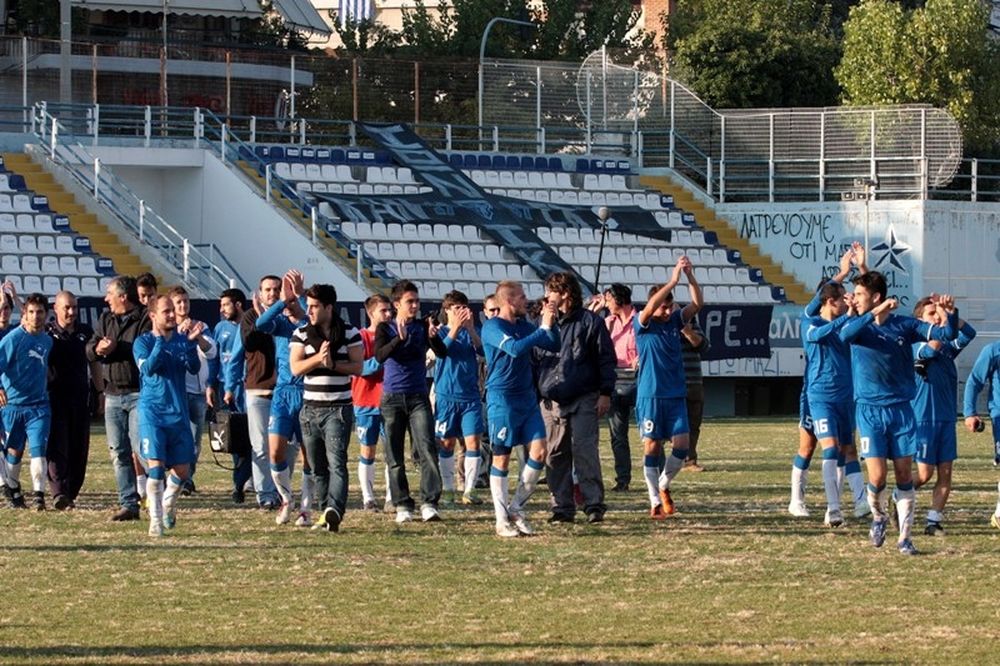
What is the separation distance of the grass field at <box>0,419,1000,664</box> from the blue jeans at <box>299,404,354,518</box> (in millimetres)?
329

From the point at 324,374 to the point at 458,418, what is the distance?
2116 mm

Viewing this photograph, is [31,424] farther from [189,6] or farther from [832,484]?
[189,6]

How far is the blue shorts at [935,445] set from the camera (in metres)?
14.9

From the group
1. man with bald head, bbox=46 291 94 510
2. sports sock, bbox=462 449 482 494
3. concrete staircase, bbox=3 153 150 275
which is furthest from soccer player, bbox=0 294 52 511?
concrete staircase, bbox=3 153 150 275

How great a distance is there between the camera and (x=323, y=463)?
49.7ft

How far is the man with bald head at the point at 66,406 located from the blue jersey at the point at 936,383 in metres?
6.99

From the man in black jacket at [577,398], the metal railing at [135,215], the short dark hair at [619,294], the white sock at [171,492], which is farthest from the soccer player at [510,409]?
the metal railing at [135,215]

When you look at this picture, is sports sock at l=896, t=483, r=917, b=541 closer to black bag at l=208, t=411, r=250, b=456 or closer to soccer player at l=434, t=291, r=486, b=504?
soccer player at l=434, t=291, r=486, b=504

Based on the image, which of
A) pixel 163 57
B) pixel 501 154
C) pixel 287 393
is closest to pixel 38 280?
pixel 163 57

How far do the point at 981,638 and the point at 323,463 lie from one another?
6.13 meters

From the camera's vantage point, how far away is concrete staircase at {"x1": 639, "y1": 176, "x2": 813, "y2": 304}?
1561 inches

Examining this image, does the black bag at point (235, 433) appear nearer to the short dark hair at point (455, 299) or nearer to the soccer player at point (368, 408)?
the soccer player at point (368, 408)

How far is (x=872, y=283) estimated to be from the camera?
1360cm

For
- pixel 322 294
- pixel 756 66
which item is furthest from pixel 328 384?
pixel 756 66
